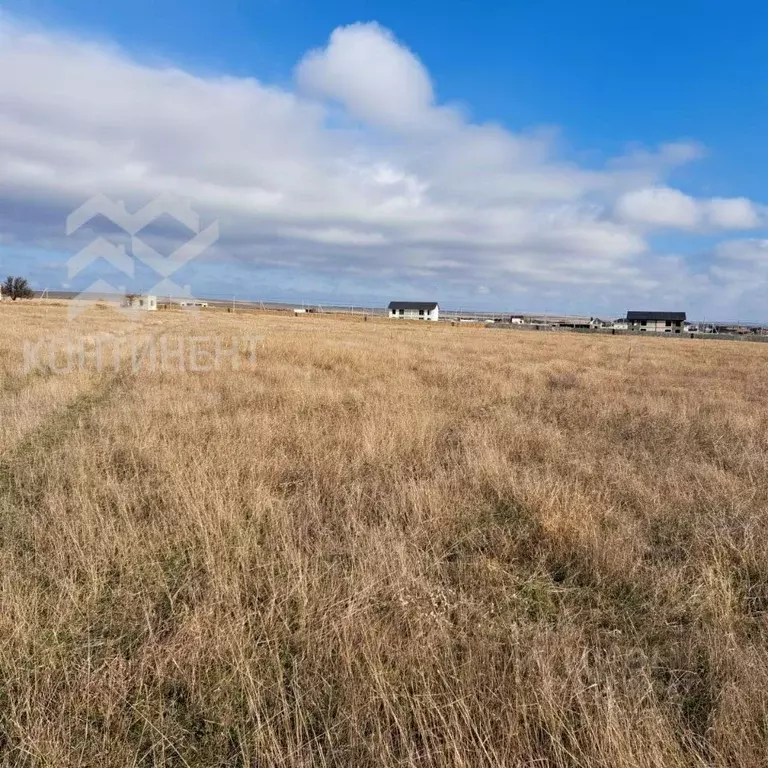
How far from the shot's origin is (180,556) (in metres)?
3.55

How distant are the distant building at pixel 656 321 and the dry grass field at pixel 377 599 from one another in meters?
106

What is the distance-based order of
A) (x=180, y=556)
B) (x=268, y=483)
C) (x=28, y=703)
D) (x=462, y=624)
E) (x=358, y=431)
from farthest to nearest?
(x=358, y=431) → (x=268, y=483) → (x=180, y=556) → (x=462, y=624) → (x=28, y=703)

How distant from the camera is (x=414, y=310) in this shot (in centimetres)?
12150

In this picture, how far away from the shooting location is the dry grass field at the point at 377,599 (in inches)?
80.7

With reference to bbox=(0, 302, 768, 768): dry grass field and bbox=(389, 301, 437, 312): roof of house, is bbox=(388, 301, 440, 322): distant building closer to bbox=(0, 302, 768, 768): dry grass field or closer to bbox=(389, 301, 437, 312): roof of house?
bbox=(389, 301, 437, 312): roof of house

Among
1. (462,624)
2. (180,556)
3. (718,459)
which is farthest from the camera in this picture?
(718,459)

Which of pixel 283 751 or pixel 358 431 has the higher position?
pixel 358 431

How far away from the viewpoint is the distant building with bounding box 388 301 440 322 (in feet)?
391

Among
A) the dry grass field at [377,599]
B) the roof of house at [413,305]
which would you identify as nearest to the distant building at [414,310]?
the roof of house at [413,305]

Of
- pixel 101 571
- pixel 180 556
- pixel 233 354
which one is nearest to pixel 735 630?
pixel 180 556

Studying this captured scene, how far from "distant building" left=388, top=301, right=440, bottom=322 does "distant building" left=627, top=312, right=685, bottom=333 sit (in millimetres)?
47107

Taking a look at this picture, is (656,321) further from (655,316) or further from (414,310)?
(414,310)

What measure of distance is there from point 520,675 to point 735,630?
1.65 meters

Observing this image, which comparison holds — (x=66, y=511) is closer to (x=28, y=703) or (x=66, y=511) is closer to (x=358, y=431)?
(x=28, y=703)
